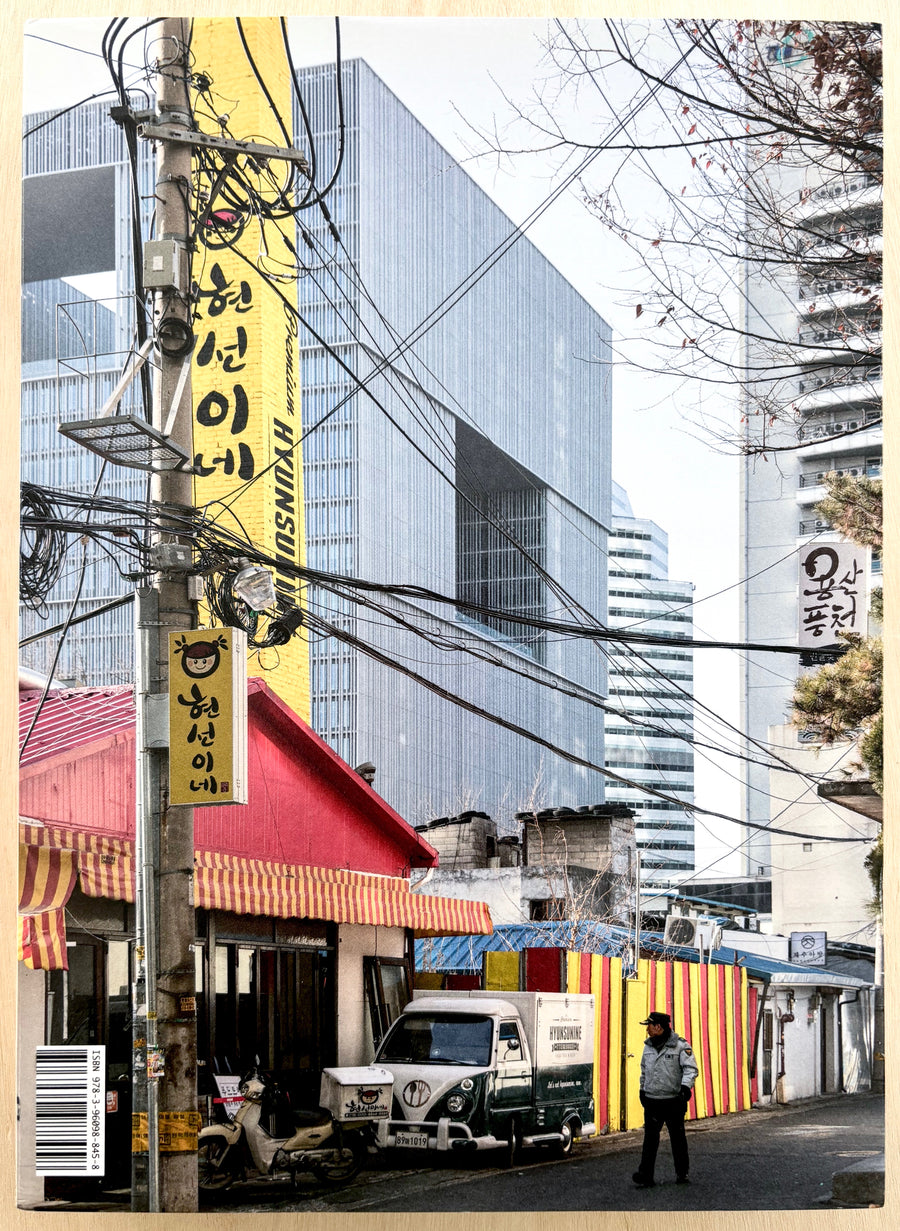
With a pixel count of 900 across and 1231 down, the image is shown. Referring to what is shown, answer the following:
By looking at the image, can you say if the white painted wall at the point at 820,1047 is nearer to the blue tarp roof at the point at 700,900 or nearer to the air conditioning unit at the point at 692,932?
the air conditioning unit at the point at 692,932

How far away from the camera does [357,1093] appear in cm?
875

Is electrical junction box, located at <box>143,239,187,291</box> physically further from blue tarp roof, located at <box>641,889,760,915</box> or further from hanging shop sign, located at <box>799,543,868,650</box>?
blue tarp roof, located at <box>641,889,760,915</box>

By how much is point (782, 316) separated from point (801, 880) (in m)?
2.76

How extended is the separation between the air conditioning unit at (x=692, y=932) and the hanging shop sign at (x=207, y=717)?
449 centimetres

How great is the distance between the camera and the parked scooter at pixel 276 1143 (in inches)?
286

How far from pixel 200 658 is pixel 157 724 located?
13.2 inches

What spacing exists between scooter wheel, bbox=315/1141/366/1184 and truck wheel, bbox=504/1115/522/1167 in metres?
0.85

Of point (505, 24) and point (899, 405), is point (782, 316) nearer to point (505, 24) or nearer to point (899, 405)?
point (899, 405)

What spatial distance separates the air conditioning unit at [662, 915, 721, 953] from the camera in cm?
1035

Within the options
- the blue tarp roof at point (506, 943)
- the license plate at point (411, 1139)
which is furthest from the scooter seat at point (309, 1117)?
the blue tarp roof at point (506, 943)

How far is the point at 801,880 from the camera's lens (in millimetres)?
7867

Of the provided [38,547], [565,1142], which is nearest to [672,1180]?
[565,1142]

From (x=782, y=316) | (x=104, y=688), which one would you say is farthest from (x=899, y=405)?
(x=104, y=688)

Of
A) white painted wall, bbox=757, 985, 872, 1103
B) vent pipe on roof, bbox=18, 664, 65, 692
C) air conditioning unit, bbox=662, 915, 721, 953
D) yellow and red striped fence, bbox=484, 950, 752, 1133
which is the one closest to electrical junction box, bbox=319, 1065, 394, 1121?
yellow and red striped fence, bbox=484, 950, 752, 1133
